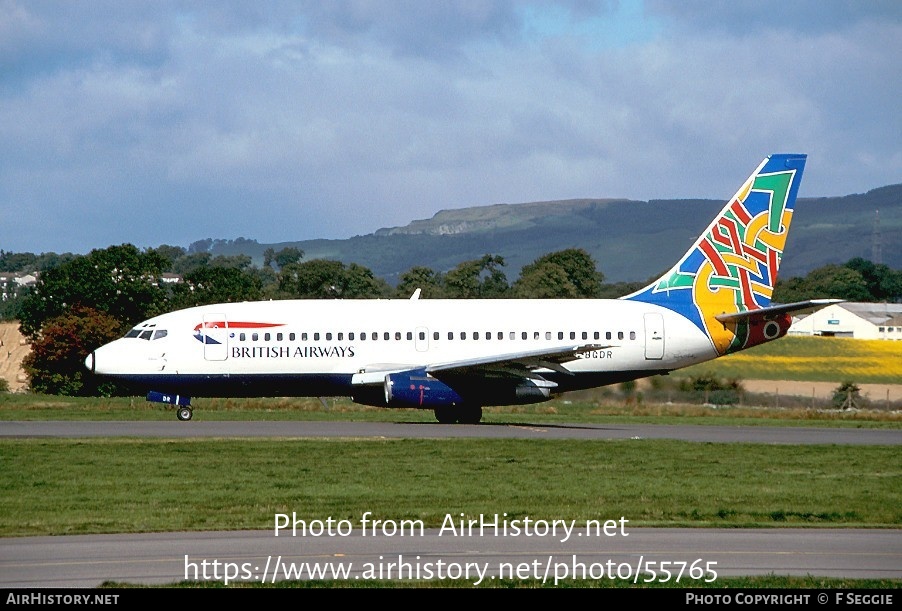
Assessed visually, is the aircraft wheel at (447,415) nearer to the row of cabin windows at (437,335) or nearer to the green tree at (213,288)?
the row of cabin windows at (437,335)

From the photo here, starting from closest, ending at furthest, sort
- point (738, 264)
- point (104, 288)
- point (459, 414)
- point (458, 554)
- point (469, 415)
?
1. point (458, 554)
2. point (469, 415)
3. point (459, 414)
4. point (738, 264)
5. point (104, 288)

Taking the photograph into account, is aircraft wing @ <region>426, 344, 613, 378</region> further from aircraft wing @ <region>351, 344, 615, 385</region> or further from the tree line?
the tree line

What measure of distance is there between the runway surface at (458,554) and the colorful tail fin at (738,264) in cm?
2296

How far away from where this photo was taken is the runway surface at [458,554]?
1541 cm

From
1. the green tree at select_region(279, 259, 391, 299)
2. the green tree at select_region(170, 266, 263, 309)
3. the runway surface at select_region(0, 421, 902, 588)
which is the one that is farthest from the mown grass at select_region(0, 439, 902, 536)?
the green tree at select_region(279, 259, 391, 299)

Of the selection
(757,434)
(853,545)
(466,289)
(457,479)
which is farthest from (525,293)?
(853,545)

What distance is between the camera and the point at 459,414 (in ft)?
137

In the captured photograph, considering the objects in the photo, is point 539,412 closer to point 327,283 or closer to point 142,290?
point 142,290

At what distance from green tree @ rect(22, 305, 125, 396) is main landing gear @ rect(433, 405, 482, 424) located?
33.5m

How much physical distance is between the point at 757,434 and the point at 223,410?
20945 mm

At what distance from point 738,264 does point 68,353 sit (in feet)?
149

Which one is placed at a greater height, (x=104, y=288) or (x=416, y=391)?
(x=104, y=288)

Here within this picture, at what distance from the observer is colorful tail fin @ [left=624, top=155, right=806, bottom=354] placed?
42.8m

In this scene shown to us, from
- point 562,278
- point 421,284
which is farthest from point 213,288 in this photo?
point 562,278
